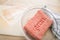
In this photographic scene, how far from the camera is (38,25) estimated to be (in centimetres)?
84

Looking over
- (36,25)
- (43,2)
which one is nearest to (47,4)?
(43,2)

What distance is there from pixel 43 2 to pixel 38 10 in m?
0.17

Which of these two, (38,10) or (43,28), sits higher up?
(38,10)

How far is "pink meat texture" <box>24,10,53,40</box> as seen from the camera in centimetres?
80

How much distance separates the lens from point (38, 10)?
3.03 feet

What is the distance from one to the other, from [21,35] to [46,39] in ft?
0.60

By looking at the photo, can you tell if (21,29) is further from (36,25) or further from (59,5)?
(59,5)

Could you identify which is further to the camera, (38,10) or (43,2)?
(43,2)

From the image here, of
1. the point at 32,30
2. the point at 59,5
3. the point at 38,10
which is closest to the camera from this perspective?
the point at 32,30

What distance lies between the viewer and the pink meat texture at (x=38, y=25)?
799mm

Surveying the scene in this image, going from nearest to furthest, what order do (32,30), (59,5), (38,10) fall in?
1. (32,30)
2. (38,10)
3. (59,5)

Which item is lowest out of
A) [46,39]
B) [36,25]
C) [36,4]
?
[46,39]

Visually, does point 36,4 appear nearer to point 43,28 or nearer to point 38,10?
point 38,10

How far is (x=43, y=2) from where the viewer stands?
3.47 feet
